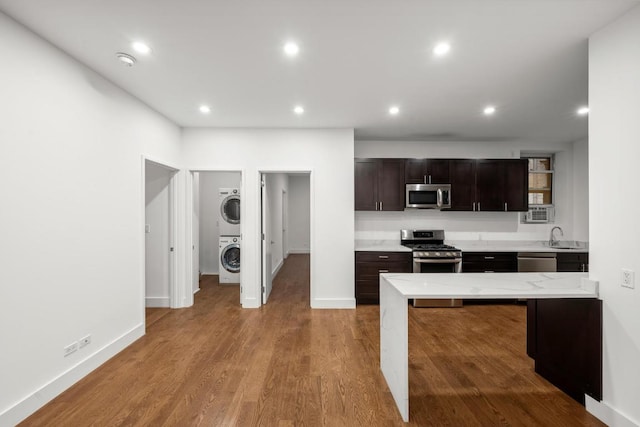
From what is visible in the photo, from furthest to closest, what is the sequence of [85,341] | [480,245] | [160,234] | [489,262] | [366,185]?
[480,245], [366,185], [489,262], [160,234], [85,341]

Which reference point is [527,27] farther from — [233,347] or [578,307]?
[233,347]

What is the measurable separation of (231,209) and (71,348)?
367 cm

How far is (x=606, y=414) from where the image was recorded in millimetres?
1882

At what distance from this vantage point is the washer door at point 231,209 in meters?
5.77

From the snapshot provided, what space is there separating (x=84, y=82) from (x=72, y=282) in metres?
1.73

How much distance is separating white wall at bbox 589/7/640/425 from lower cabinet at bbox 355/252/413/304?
2444 mm

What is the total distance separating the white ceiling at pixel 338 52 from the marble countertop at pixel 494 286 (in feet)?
5.95

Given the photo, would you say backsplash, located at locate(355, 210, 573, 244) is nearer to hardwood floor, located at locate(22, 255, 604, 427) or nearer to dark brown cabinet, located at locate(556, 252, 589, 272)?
dark brown cabinet, located at locate(556, 252, 589, 272)

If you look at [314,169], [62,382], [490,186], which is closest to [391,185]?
[314,169]

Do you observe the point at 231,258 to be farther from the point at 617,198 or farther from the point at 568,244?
the point at 568,244

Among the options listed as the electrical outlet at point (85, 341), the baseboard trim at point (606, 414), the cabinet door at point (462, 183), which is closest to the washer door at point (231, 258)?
the electrical outlet at point (85, 341)

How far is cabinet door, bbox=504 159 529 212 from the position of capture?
475 centimetres

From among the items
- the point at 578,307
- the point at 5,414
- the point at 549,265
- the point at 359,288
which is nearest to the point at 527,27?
the point at 578,307

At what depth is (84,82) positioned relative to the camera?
2.51 meters
